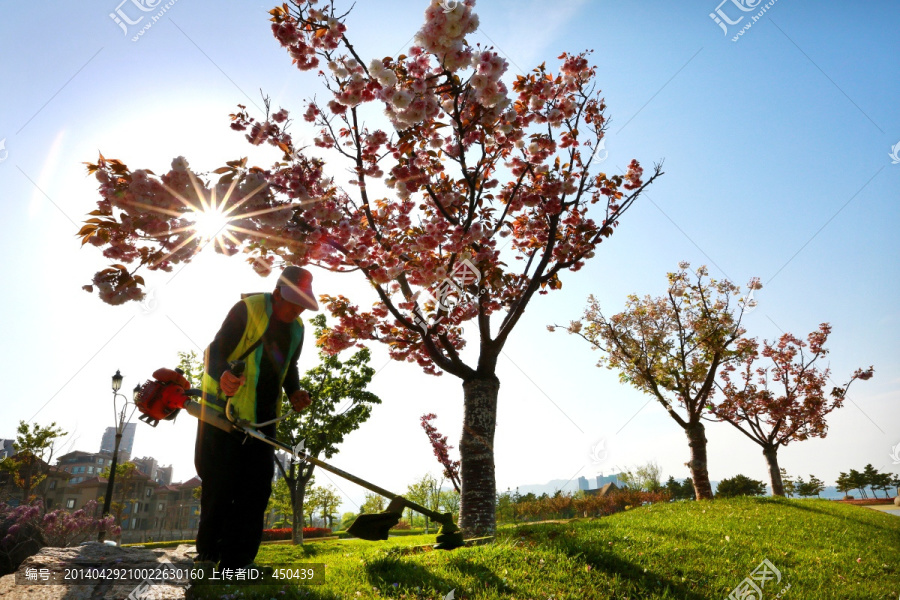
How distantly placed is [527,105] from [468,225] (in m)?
2.50

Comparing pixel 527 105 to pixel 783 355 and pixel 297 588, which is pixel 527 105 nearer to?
pixel 297 588

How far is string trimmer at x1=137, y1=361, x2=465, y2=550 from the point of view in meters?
3.66

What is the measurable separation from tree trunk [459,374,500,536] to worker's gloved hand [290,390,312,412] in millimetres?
3608

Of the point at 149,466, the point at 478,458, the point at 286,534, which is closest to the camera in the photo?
the point at 478,458

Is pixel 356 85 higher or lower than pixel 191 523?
higher

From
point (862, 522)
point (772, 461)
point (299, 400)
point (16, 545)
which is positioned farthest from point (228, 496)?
point (772, 461)

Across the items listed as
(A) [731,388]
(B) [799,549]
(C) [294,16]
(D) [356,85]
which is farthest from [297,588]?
(A) [731,388]

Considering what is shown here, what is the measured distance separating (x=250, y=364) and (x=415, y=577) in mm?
2561

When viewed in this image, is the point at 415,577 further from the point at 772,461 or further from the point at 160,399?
the point at 772,461

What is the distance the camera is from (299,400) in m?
4.50

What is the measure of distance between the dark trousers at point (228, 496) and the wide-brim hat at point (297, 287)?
1366mm

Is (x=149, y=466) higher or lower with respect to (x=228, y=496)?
lower

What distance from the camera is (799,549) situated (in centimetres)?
629

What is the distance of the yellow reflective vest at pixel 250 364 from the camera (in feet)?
13.2
